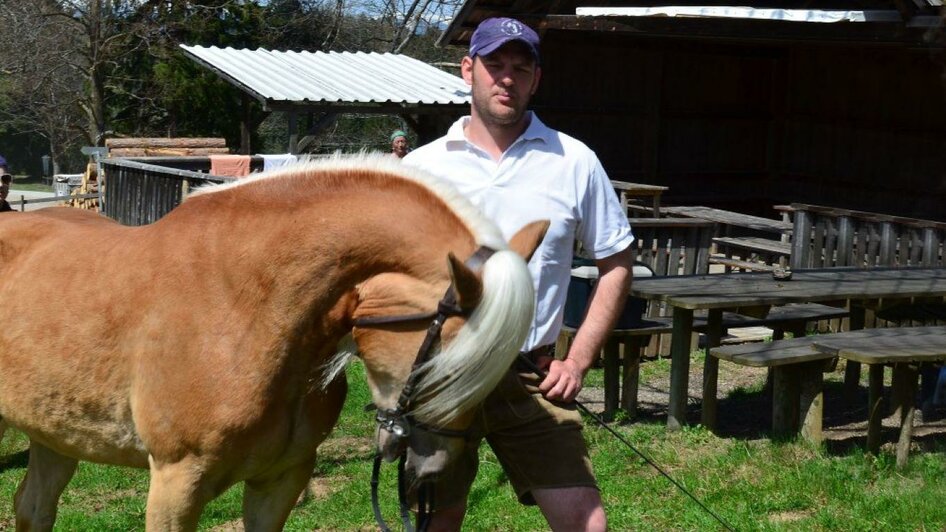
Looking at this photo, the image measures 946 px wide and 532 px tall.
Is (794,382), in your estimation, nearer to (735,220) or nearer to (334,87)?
(735,220)

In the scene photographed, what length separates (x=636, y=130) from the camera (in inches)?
608

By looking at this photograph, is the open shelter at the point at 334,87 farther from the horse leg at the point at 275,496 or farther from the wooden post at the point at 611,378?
the horse leg at the point at 275,496

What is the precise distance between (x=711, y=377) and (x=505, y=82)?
4079 mm

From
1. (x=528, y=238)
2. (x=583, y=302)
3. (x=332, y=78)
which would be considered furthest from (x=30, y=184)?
(x=528, y=238)

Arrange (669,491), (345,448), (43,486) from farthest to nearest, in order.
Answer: (345,448), (669,491), (43,486)

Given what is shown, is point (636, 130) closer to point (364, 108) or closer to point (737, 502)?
point (364, 108)

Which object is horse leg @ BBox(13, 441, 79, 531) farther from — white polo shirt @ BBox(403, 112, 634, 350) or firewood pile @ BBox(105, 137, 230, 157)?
firewood pile @ BBox(105, 137, 230, 157)

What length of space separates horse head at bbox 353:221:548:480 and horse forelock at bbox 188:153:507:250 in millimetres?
102

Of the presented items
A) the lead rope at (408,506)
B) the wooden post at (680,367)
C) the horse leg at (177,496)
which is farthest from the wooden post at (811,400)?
the horse leg at (177,496)

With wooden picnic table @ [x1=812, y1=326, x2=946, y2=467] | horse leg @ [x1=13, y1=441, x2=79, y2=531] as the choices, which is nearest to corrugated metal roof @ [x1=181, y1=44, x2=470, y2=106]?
wooden picnic table @ [x1=812, y1=326, x2=946, y2=467]

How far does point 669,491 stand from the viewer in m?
5.53

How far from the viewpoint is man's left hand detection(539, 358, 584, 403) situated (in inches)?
126

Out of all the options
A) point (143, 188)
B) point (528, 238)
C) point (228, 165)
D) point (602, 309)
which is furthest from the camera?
point (228, 165)

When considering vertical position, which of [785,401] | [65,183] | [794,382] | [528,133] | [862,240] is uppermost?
[528,133]
